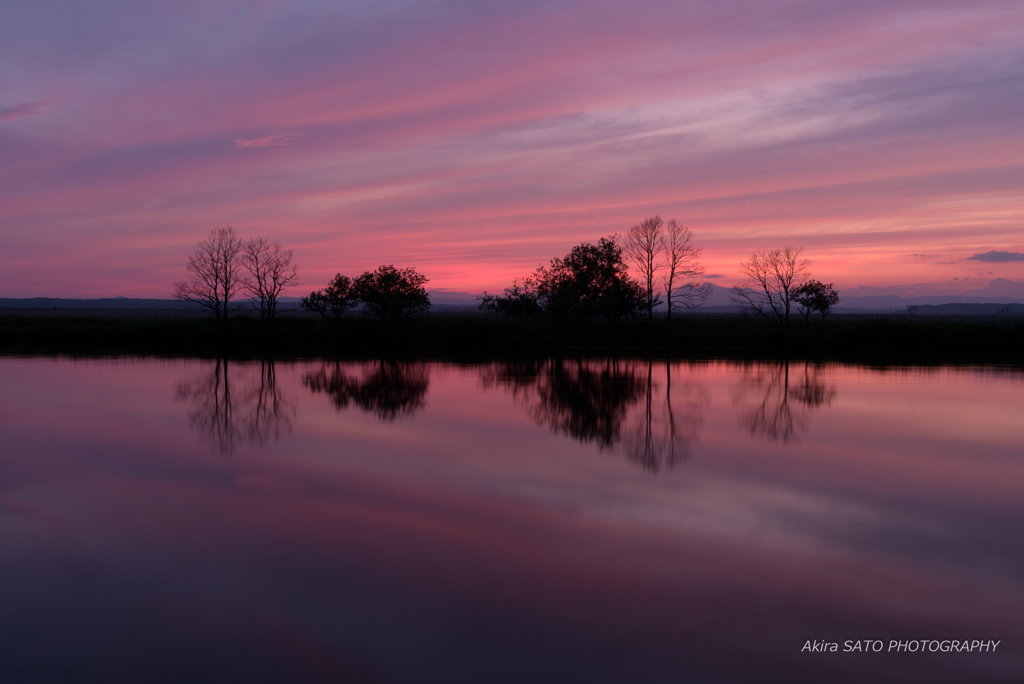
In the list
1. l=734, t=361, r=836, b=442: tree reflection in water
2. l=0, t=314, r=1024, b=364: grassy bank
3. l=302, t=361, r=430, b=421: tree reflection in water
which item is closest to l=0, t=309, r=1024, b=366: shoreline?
l=0, t=314, r=1024, b=364: grassy bank

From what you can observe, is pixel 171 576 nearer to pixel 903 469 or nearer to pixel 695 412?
pixel 903 469

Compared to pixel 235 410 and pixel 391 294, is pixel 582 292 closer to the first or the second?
pixel 391 294

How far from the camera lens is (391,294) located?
159 feet

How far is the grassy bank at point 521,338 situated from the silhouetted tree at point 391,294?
126 cm

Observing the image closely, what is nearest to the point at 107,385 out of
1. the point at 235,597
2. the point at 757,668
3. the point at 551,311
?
the point at 235,597

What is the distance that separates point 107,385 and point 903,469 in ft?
66.4

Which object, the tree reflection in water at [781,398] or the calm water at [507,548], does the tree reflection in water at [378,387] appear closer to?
the calm water at [507,548]

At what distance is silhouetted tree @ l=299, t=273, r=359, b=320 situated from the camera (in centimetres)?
5050

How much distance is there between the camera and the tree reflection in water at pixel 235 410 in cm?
1277

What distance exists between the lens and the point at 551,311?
45.8m

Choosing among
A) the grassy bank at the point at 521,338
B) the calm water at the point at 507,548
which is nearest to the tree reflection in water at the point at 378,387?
the calm water at the point at 507,548

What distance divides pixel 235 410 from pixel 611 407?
8404 mm

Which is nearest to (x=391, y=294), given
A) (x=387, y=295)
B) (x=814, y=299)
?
(x=387, y=295)

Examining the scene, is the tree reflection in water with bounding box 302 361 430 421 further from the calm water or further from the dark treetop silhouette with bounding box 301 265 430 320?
the dark treetop silhouette with bounding box 301 265 430 320
